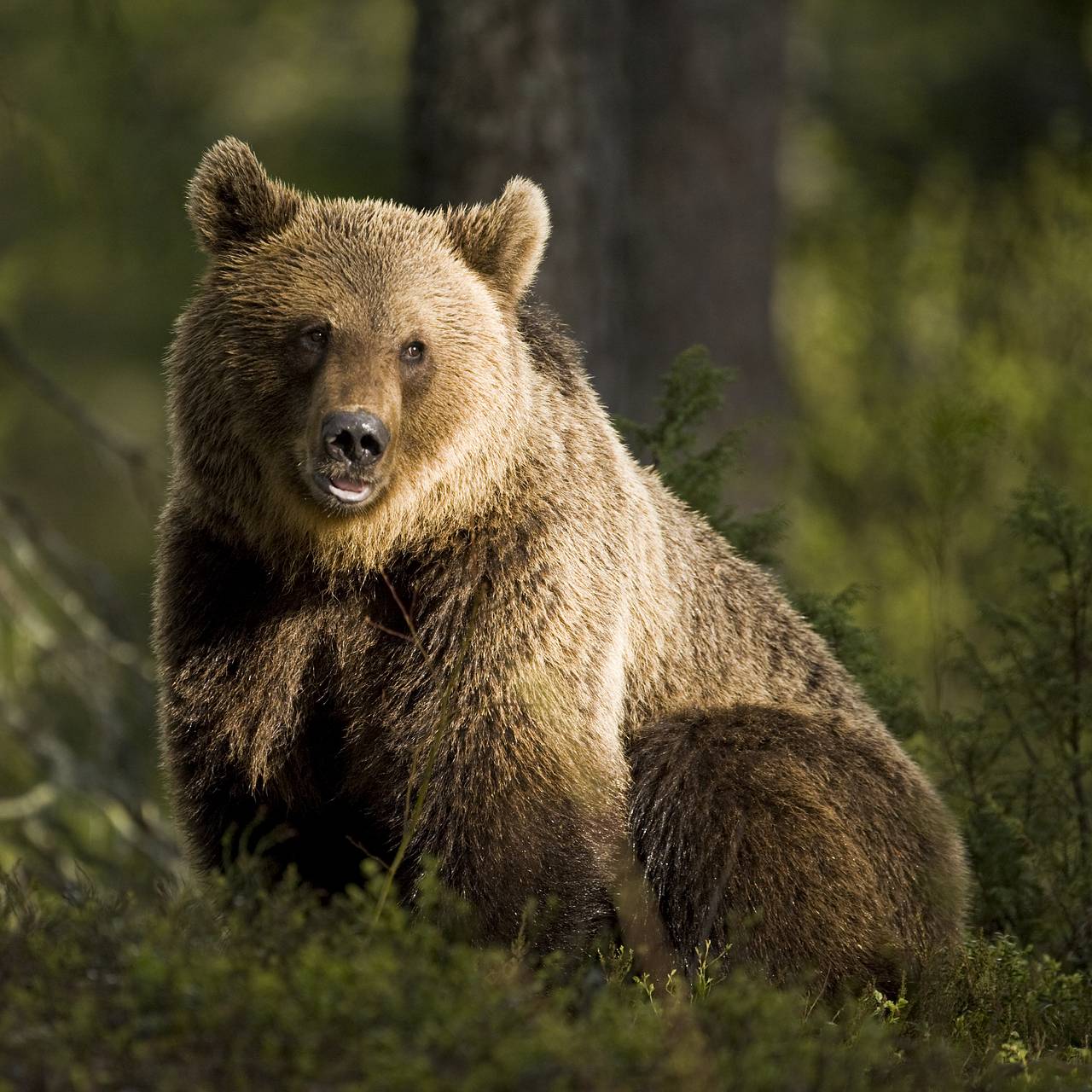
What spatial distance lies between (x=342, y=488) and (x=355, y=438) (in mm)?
183

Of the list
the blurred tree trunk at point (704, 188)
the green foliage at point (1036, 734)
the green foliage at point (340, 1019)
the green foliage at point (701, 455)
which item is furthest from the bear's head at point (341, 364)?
the blurred tree trunk at point (704, 188)

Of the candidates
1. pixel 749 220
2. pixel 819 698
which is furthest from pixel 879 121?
pixel 819 698

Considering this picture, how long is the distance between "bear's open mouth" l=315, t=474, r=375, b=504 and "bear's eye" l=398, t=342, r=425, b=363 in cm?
44

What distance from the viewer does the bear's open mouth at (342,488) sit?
4.81 m

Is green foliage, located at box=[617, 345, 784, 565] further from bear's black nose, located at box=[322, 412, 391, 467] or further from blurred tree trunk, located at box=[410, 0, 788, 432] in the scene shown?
blurred tree trunk, located at box=[410, 0, 788, 432]

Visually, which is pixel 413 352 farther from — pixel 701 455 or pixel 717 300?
pixel 717 300

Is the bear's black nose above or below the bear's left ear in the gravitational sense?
below

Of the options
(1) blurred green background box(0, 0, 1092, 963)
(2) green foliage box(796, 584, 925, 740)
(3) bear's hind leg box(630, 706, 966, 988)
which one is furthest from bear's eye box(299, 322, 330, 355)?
(2) green foliage box(796, 584, 925, 740)

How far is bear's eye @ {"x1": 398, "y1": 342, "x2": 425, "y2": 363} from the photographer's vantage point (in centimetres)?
506

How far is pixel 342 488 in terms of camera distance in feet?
15.8

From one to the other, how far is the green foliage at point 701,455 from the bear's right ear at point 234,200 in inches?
81.0

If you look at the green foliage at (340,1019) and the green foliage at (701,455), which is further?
the green foliage at (701,455)

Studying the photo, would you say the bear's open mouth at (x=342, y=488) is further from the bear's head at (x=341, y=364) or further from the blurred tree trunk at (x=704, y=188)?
the blurred tree trunk at (x=704, y=188)

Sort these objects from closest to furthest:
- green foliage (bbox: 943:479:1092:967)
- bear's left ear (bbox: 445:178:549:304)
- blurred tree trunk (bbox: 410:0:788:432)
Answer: bear's left ear (bbox: 445:178:549:304), green foliage (bbox: 943:479:1092:967), blurred tree trunk (bbox: 410:0:788:432)
